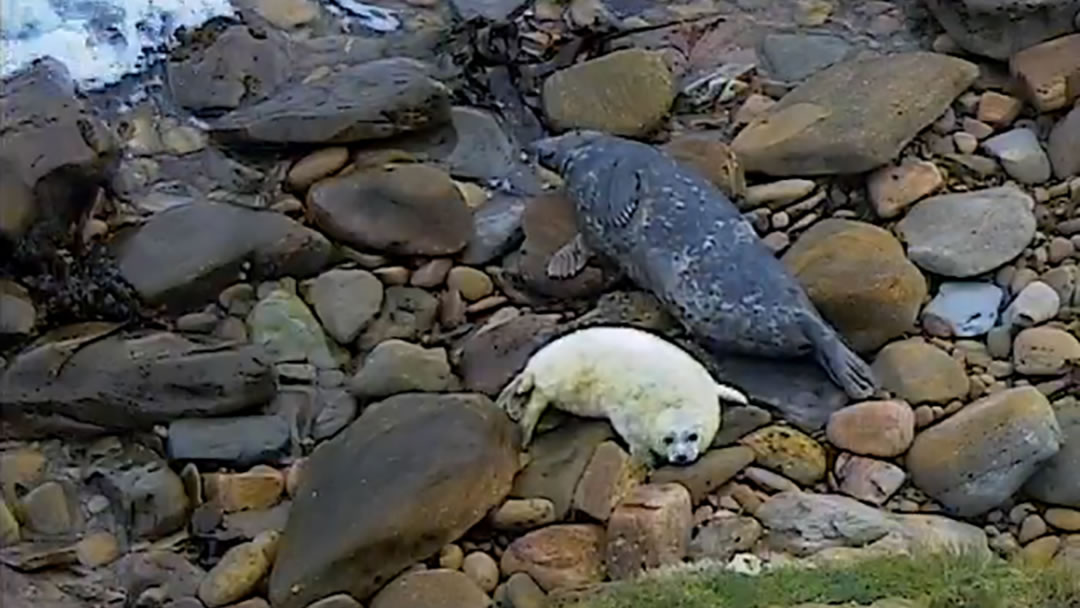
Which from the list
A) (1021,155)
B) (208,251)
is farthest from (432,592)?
(1021,155)

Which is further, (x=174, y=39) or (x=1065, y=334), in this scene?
(x=174, y=39)

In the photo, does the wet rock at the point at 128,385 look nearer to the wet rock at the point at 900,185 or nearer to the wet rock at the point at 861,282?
the wet rock at the point at 861,282

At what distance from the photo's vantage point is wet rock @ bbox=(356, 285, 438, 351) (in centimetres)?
342

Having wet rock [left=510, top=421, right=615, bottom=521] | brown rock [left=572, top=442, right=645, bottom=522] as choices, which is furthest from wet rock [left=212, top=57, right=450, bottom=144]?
brown rock [left=572, top=442, right=645, bottom=522]

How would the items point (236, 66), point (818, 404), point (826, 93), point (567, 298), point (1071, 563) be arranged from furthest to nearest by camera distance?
1. point (236, 66)
2. point (826, 93)
3. point (567, 298)
4. point (818, 404)
5. point (1071, 563)

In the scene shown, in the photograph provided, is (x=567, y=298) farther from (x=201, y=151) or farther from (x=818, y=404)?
(x=201, y=151)

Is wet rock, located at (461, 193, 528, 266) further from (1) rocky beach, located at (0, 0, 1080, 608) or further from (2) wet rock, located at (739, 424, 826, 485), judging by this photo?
(2) wet rock, located at (739, 424, 826, 485)

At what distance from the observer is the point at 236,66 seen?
164 inches

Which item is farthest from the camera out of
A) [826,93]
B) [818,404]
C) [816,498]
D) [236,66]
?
[236,66]

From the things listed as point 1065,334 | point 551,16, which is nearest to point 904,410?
point 1065,334

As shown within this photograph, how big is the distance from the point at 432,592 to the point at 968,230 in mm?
1455

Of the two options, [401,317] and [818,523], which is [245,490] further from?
[818,523]

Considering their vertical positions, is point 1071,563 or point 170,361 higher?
point 1071,563

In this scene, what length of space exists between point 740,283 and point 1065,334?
2.05 feet
